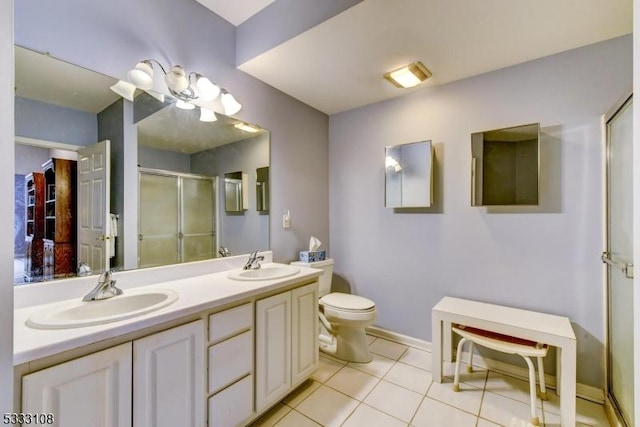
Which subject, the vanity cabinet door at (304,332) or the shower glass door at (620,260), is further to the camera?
the vanity cabinet door at (304,332)

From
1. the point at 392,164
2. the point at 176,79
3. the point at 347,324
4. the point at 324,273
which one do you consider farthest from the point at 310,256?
the point at 176,79

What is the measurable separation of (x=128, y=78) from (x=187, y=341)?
1389mm

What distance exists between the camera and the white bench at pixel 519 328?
143cm

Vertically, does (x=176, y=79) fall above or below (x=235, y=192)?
above

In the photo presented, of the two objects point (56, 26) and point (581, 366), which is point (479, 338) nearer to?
point (581, 366)

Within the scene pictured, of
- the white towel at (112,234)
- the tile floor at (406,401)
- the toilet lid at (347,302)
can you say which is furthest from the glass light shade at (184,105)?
the tile floor at (406,401)

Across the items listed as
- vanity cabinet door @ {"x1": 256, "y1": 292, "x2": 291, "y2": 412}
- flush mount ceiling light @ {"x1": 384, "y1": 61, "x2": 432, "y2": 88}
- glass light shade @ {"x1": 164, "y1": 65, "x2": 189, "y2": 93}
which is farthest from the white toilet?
flush mount ceiling light @ {"x1": 384, "y1": 61, "x2": 432, "y2": 88}

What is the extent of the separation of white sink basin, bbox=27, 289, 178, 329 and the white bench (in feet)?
5.58

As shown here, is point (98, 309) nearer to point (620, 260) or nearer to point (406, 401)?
point (406, 401)

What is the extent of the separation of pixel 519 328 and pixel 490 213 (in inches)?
31.6

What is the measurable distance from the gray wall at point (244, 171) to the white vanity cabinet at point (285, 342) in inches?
24.7

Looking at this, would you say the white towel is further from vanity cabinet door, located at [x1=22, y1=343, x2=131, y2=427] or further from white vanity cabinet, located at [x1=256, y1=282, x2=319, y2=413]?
white vanity cabinet, located at [x1=256, y1=282, x2=319, y2=413]

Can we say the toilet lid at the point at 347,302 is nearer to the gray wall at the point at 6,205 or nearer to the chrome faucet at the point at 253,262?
the chrome faucet at the point at 253,262

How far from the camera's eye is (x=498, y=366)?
198cm
